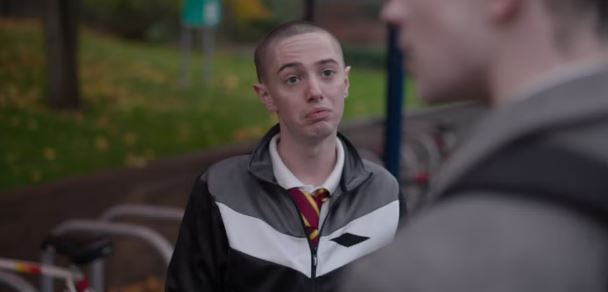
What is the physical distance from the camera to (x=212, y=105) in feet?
45.5

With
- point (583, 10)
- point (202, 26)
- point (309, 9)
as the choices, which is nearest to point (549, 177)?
point (583, 10)

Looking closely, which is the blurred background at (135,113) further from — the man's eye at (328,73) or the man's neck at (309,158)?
the man's eye at (328,73)

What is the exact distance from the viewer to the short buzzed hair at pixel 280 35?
6.75ft

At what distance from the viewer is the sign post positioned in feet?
36.0

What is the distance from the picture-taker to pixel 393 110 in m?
5.69

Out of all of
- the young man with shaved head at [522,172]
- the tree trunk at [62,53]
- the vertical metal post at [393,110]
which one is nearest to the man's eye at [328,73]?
the young man with shaved head at [522,172]

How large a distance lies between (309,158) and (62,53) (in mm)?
9802

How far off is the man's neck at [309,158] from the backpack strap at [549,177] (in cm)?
133

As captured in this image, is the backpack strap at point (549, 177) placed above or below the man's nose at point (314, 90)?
above

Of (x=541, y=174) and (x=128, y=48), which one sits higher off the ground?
(x=541, y=174)

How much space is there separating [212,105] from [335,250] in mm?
12009

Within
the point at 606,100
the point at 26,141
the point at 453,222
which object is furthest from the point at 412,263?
the point at 26,141

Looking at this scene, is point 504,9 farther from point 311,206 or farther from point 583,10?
point 311,206

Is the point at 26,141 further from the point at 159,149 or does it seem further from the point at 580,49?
the point at 580,49
